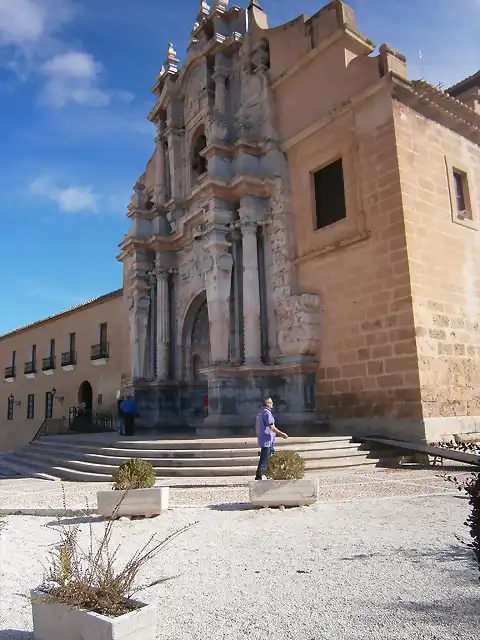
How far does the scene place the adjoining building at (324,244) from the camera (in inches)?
454

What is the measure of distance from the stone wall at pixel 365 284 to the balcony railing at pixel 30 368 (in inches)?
779

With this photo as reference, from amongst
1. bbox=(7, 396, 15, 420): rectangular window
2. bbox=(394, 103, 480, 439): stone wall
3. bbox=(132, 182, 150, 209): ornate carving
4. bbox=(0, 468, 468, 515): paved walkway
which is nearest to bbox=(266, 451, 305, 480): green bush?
bbox=(0, 468, 468, 515): paved walkway

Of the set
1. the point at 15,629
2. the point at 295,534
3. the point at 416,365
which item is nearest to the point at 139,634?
the point at 15,629

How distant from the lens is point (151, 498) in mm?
6586

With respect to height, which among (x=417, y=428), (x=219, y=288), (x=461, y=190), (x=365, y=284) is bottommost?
(x=417, y=428)

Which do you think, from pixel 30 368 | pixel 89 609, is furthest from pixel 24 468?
pixel 30 368

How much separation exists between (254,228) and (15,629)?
40.8 feet

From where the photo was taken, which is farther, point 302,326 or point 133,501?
point 302,326

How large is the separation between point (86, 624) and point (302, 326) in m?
10.8

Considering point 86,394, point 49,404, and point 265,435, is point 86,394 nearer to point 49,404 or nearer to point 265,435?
point 49,404

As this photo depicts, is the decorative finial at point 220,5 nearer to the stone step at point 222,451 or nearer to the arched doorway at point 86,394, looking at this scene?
the stone step at point 222,451

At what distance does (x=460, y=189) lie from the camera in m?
13.5

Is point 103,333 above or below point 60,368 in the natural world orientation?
above

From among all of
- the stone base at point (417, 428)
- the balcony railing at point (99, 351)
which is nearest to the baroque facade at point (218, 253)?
the stone base at point (417, 428)
